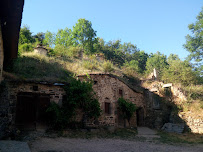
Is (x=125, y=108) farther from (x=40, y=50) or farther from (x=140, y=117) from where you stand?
(x=40, y=50)

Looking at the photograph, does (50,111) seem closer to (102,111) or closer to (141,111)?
(102,111)

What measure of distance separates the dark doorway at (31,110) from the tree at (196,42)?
1970cm

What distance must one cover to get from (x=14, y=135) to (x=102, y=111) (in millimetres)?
6595

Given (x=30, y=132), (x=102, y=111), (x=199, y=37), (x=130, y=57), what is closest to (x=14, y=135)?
(x=30, y=132)

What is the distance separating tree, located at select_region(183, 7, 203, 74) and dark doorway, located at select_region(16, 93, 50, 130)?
1970cm

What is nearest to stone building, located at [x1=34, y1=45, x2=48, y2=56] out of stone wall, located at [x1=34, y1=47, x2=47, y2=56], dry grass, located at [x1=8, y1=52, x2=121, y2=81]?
stone wall, located at [x1=34, y1=47, x2=47, y2=56]

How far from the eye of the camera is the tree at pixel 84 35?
29.0 m

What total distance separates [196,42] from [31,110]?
840 inches

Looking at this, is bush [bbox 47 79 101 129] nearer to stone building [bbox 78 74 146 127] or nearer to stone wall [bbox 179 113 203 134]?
stone building [bbox 78 74 146 127]

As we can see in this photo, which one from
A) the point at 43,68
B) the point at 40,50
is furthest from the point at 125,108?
the point at 40,50

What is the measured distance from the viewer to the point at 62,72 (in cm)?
1641

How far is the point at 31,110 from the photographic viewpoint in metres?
10.7

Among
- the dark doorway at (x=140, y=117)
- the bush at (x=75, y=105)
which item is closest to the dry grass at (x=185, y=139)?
the dark doorway at (x=140, y=117)

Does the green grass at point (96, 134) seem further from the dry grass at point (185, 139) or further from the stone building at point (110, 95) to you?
the dry grass at point (185, 139)
